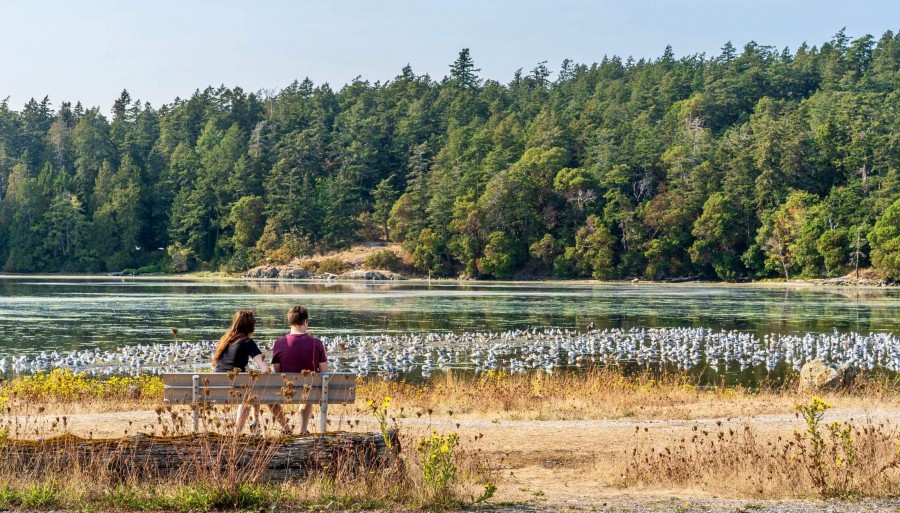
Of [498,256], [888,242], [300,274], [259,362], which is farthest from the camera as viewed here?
[300,274]

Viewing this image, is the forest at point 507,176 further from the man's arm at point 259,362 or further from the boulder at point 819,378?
the man's arm at point 259,362

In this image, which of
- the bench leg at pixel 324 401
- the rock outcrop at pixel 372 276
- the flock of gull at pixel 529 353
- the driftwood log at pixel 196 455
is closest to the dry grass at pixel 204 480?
the driftwood log at pixel 196 455

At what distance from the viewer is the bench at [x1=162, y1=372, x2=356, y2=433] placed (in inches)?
447

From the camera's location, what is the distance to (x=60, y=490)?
9.53 metres

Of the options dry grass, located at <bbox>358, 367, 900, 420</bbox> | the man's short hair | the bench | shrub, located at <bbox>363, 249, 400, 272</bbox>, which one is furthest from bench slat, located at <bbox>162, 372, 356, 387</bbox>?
shrub, located at <bbox>363, 249, 400, 272</bbox>

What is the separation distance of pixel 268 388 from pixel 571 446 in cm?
462

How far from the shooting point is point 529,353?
116 feet

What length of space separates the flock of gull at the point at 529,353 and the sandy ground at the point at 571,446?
12035 millimetres

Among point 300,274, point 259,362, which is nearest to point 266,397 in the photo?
point 259,362

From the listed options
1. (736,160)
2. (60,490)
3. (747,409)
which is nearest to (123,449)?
(60,490)

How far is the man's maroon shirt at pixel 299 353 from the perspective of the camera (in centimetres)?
1210

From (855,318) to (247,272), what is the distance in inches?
3831

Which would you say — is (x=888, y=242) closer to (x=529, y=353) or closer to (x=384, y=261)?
(x=384, y=261)

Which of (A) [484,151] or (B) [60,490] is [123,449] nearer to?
(B) [60,490]
